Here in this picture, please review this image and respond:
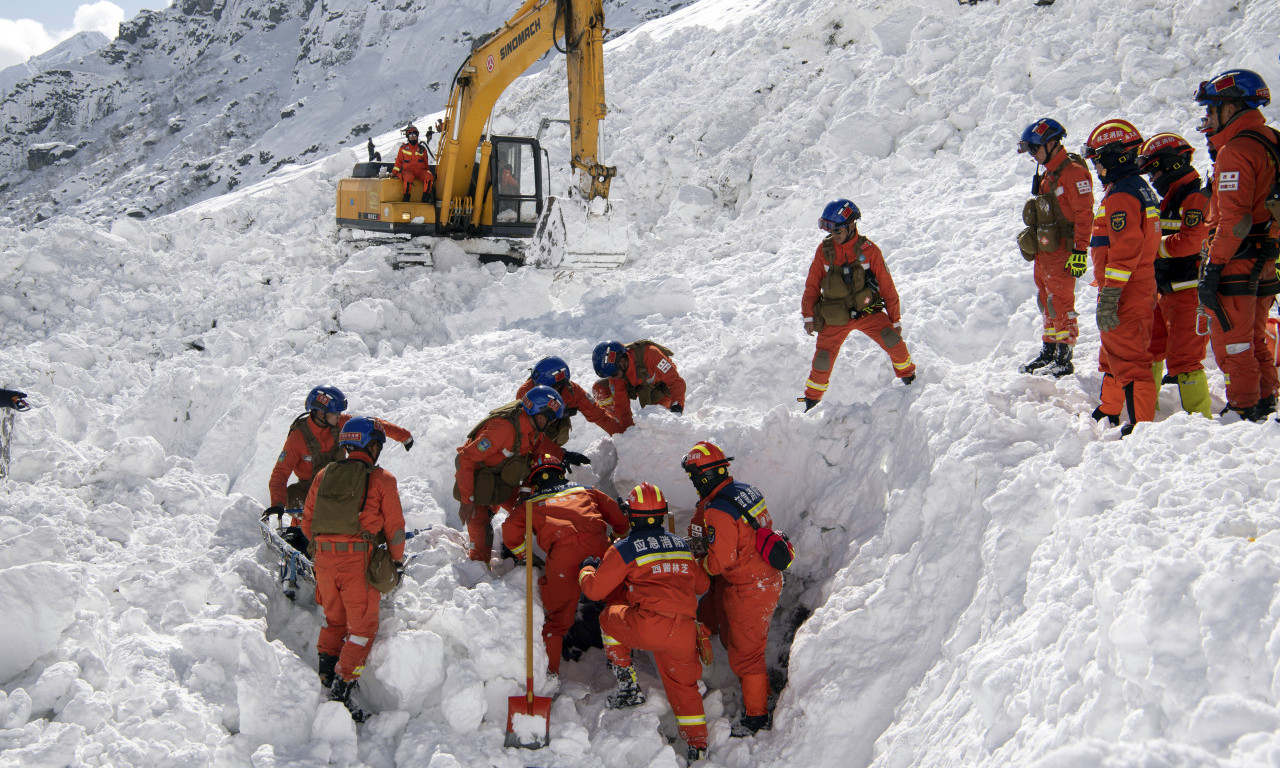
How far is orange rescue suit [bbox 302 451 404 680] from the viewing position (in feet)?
13.7

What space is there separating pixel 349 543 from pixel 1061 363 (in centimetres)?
435

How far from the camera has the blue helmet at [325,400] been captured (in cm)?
519

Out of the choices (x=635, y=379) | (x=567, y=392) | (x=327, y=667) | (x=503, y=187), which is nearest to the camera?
(x=327, y=667)

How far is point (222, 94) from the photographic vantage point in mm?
36531

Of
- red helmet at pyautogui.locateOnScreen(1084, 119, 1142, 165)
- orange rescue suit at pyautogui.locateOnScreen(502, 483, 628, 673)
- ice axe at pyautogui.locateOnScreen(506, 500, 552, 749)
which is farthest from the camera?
orange rescue suit at pyautogui.locateOnScreen(502, 483, 628, 673)

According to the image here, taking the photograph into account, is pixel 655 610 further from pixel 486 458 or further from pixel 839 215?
pixel 839 215

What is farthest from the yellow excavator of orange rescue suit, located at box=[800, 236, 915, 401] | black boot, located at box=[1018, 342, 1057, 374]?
black boot, located at box=[1018, 342, 1057, 374]

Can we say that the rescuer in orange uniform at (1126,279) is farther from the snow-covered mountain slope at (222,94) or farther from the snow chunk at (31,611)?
the snow-covered mountain slope at (222,94)

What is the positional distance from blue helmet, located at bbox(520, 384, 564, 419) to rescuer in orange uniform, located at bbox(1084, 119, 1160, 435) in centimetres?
309

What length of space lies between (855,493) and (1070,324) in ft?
5.65

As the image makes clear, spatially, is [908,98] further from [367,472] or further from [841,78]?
[367,472]

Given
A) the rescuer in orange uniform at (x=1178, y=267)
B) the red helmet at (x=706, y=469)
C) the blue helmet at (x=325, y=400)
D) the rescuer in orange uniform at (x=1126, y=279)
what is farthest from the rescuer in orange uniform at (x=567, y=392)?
the rescuer in orange uniform at (x=1178, y=267)

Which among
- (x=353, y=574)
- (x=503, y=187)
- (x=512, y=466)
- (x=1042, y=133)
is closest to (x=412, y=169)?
(x=503, y=187)

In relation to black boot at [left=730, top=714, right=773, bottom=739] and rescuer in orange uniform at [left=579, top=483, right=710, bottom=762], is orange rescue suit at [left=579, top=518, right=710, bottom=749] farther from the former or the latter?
black boot at [left=730, top=714, right=773, bottom=739]
